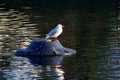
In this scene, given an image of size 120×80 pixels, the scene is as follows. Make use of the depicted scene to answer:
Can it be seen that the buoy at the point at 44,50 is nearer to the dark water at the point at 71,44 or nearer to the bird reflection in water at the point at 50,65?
the bird reflection in water at the point at 50,65

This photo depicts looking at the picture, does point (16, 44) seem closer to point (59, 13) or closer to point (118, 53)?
point (118, 53)

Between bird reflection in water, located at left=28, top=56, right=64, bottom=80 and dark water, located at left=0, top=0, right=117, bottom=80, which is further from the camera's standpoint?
dark water, located at left=0, top=0, right=117, bottom=80

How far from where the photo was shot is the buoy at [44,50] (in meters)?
25.9

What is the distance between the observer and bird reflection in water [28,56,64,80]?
21131 mm

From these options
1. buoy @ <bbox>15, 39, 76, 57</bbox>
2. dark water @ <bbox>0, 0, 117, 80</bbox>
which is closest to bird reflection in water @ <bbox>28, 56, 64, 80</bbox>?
dark water @ <bbox>0, 0, 117, 80</bbox>

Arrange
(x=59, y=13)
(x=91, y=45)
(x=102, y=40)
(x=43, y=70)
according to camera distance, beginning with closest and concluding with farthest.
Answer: (x=43, y=70) → (x=91, y=45) → (x=102, y=40) → (x=59, y=13)

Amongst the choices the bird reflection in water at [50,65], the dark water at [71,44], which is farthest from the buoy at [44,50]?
the dark water at [71,44]

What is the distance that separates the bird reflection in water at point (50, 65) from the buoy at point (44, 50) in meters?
0.27

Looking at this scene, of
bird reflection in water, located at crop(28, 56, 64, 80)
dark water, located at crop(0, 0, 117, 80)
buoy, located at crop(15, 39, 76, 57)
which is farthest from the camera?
buoy, located at crop(15, 39, 76, 57)

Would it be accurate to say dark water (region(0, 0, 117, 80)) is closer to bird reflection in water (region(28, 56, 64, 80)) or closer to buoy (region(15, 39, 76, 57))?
→ bird reflection in water (region(28, 56, 64, 80))

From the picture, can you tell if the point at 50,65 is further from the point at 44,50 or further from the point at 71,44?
the point at 71,44

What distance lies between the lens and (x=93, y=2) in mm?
62062

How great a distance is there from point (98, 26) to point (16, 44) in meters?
9.43

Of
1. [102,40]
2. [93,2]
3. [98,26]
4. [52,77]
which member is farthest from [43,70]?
[93,2]
